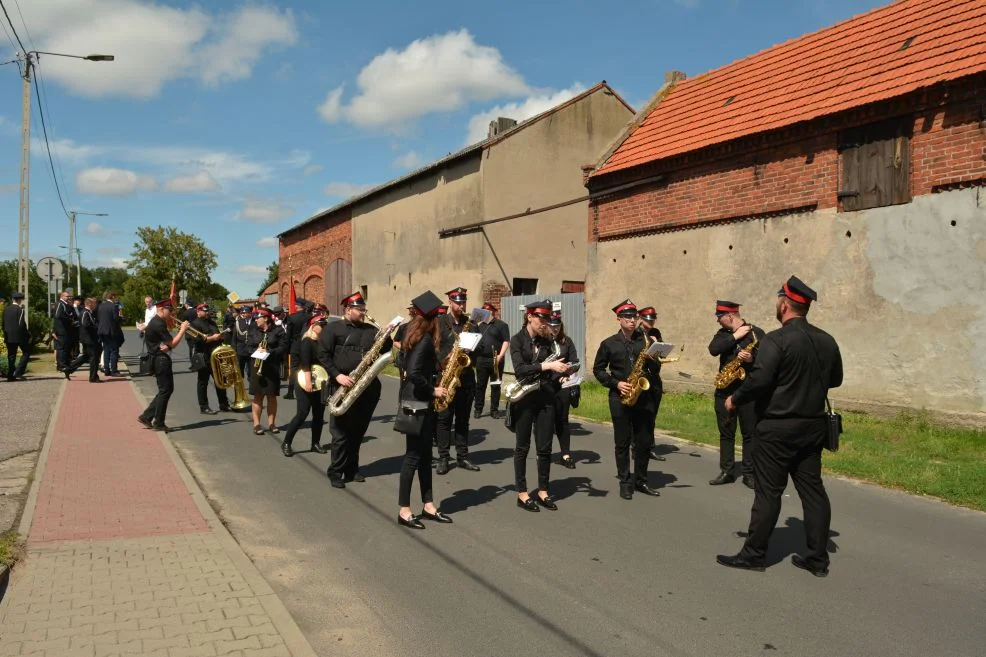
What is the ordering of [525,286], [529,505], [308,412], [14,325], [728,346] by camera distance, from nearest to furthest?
1. [529,505]
2. [728,346]
3. [308,412]
4. [14,325]
5. [525,286]

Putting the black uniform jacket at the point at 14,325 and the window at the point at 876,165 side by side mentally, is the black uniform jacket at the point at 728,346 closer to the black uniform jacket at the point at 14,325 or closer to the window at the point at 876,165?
the window at the point at 876,165

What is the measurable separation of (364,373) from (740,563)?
3882 mm

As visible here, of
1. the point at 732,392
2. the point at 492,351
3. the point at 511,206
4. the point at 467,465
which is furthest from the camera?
the point at 511,206

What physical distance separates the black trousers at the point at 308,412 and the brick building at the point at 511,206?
1248 cm

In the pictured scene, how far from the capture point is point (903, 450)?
31.7 ft

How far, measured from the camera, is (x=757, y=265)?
536 inches

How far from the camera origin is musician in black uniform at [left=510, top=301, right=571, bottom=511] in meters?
6.88

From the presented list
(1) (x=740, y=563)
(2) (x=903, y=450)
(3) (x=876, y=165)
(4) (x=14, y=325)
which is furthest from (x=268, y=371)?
(4) (x=14, y=325)

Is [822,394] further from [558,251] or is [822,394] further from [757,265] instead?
[558,251]

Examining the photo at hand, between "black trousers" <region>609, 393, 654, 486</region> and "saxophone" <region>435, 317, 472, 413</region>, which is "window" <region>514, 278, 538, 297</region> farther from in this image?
"saxophone" <region>435, 317, 472, 413</region>

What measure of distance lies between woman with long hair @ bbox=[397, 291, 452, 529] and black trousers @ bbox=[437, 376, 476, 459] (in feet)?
6.83

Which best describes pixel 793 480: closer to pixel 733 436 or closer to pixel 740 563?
pixel 740 563

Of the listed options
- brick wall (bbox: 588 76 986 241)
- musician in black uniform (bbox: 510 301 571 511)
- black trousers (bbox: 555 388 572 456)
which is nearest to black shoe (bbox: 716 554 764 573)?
musician in black uniform (bbox: 510 301 571 511)

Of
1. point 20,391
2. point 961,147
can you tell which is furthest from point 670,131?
point 20,391
